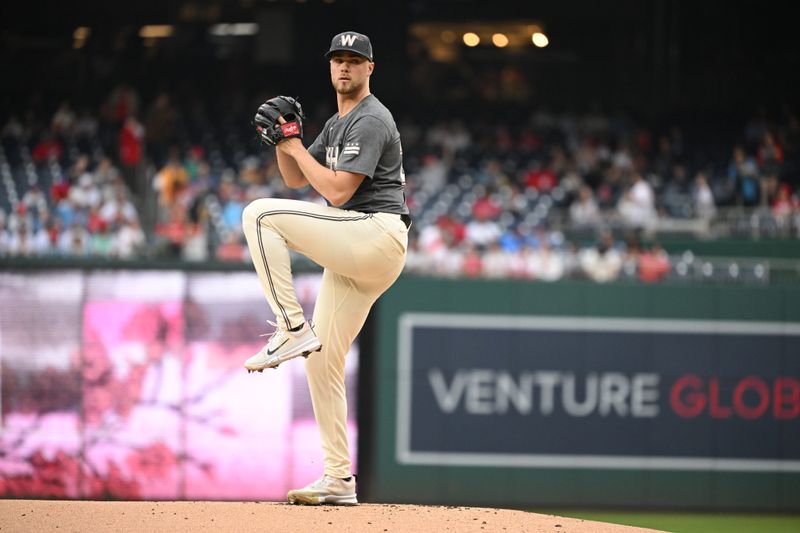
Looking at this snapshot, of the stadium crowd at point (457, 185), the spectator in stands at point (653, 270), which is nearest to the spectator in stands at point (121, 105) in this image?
the stadium crowd at point (457, 185)

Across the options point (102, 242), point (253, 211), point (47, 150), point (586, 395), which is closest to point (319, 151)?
point (253, 211)

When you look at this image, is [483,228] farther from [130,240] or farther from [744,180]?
[130,240]

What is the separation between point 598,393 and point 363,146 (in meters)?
7.48

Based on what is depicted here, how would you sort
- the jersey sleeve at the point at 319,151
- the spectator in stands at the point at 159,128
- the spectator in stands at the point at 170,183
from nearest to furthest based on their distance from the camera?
1. the jersey sleeve at the point at 319,151
2. the spectator in stands at the point at 170,183
3. the spectator in stands at the point at 159,128

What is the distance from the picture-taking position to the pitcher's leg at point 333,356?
19.0ft

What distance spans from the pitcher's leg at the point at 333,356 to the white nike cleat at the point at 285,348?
309 millimetres

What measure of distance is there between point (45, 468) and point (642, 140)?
11812mm

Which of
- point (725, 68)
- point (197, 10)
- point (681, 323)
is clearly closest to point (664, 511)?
point (681, 323)

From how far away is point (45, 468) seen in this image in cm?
1097

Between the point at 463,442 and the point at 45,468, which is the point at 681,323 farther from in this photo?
the point at 45,468

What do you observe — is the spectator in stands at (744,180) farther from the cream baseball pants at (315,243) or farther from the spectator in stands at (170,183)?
the cream baseball pants at (315,243)

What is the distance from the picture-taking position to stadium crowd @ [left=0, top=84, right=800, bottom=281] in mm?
13422

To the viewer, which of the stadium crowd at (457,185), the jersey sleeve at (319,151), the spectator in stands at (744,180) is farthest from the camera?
the spectator in stands at (744,180)

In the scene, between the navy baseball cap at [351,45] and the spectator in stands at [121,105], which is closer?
the navy baseball cap at [351,45]
